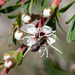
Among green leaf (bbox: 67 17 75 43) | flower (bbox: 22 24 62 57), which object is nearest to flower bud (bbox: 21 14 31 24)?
flower (bbox: 22 24 62 57)

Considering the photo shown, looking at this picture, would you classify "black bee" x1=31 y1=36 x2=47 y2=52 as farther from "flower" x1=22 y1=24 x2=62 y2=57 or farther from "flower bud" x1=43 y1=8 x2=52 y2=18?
"flower bud" x1=43 y1=8 x2=52 y2=18

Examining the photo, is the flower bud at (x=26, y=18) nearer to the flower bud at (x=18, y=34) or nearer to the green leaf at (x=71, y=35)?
the flower bud at (x=18, y=34)

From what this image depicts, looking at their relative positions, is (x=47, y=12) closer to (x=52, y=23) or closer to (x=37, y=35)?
(x=52, y=23)

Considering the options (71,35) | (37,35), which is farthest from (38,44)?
(71,35)

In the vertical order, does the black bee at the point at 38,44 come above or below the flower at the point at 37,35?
below

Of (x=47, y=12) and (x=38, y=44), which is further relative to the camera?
(x=38, y=44)

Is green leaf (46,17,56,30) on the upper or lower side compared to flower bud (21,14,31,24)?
lower

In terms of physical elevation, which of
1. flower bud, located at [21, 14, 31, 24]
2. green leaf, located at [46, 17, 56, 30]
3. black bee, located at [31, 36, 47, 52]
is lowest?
black bee, located at [31, 36, 47, 52]

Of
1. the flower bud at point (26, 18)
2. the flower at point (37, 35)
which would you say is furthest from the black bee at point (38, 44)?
the flower bud at point (26, 18)

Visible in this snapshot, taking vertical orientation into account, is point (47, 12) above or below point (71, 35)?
above

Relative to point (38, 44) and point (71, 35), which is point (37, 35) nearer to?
point (38, 44)

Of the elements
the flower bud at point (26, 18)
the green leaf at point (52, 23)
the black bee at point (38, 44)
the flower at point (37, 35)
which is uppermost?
the flower bud at point (26, 18)
